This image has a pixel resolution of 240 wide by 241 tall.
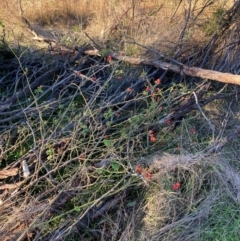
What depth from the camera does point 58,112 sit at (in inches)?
Answer: 131

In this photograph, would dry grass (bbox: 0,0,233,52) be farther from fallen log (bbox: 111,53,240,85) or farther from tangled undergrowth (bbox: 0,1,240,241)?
tangled undergrowth (bbox: 0,1,240,241)

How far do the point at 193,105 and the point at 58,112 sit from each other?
3.82ft

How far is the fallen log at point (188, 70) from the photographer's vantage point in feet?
11.6

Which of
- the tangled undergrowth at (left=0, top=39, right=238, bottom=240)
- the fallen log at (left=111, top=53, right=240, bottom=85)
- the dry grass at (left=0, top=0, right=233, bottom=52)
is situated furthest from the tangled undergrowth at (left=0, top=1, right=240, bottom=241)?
the dry grass at (left=0, top=0, right=233, bottom=52)

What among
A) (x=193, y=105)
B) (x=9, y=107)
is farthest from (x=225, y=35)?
(x=9, y=107)

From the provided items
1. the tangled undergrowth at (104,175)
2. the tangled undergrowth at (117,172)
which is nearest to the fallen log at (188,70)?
the tangled undergrowth at (117,172)

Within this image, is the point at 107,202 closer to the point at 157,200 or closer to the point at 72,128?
the point at 157,200

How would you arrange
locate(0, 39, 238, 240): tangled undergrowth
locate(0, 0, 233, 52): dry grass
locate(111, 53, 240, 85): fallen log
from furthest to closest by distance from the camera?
locate(0, 0, 233, 52): dry grass, locate(111, 53, 240, 85): fallen log, locate(0, 39, 238, 240): tangled undergrowth

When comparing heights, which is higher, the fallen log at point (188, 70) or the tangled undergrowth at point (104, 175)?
the fallen log at point (188, 70)

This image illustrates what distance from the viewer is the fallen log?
3.53 metres

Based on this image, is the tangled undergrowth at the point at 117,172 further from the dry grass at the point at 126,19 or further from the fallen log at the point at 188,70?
the dry grass at the point at 126,19

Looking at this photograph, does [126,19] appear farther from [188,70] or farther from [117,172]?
[117,172]

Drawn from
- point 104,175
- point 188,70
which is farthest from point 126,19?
point 104,175

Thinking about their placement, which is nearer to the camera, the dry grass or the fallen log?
the fallen log
